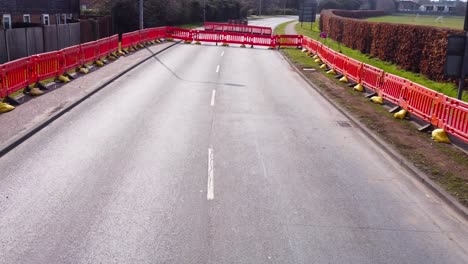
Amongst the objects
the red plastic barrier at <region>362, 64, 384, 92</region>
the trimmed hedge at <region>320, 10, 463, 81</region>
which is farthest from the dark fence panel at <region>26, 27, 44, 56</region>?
the trimmed hedge at <region>320, 10, 463, 81</region>

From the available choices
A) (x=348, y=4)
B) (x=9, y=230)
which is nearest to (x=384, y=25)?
(x=9, y=230)

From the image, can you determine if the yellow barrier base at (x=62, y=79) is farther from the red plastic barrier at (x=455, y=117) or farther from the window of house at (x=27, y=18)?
the window of house at (x=27, y=18)

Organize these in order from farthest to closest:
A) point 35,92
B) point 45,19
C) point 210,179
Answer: point 45,19 < point 35,92 < point 210,179

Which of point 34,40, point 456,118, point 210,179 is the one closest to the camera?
point 210,179

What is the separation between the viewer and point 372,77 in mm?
18297

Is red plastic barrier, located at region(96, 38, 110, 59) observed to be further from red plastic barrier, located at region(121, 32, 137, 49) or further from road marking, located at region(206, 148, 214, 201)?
road marking, located at region(206, 148, 214, 201)

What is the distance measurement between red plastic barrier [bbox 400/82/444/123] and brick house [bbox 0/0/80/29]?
25.8 m

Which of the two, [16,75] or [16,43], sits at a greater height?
[16,43]

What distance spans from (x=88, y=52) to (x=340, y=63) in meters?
12.1

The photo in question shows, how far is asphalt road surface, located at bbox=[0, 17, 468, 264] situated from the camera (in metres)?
6.39

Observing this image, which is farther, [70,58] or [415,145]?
[70,58]

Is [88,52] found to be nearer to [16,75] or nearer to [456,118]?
[16,75]

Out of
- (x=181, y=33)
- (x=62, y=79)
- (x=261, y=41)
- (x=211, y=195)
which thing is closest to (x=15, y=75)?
(x=62, y=79)

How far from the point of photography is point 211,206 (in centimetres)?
773
